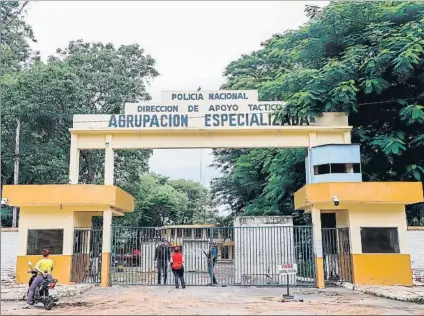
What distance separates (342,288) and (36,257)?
922 cm

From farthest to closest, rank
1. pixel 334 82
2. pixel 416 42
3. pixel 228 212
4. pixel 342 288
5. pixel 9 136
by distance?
pixel 228 212
pixel 9 136
pixel 334 82
pixel 416 42
pixel 342 288

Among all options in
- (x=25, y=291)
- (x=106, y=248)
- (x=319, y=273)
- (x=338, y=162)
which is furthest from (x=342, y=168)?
(x=25, y=291)

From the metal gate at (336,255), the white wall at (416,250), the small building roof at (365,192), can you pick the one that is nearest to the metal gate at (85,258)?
the small building roof at (365,192)

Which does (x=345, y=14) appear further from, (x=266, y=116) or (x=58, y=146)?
(x=58, y=146)

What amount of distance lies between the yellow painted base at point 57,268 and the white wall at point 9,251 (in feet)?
1.32

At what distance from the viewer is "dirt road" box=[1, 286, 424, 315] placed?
29.7 feet

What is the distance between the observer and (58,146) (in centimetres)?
2331

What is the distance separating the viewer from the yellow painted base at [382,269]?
13.4 meters

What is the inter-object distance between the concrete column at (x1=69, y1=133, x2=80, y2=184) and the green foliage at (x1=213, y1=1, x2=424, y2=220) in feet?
23.5

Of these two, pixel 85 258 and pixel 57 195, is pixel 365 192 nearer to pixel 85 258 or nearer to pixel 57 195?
pixel 85 258

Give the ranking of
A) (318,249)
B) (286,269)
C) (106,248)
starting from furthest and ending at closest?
(106,248) < (318,249) < (286,269)

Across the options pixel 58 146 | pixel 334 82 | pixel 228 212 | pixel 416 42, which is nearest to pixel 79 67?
pixel 58 146

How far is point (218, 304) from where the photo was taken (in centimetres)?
1005

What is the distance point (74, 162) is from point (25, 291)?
4465mm
